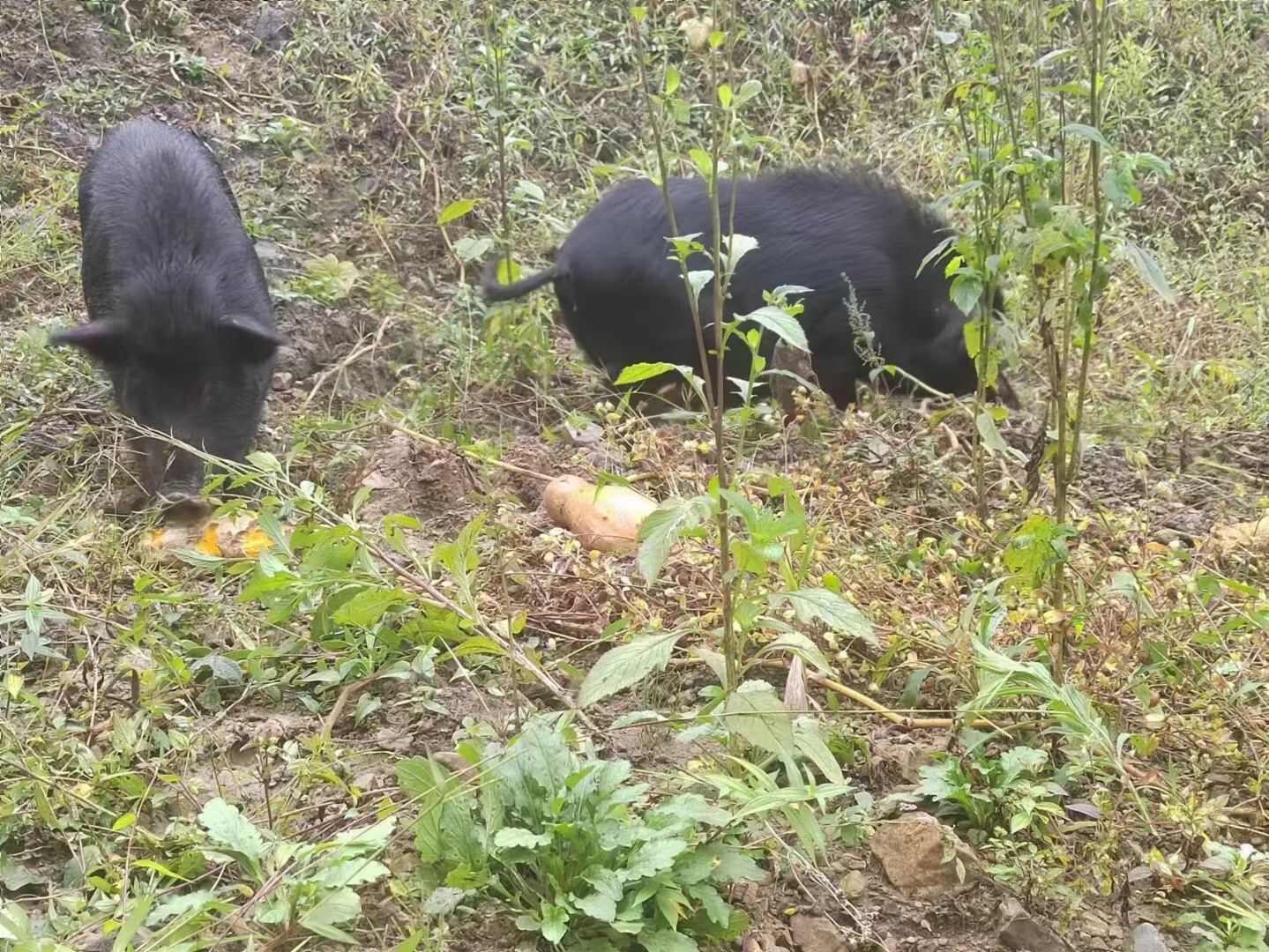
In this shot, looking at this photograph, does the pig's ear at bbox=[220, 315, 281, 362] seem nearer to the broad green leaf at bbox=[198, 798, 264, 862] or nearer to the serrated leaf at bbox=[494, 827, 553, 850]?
the broad green leaf at bbox=[198, 798, 264, 862]

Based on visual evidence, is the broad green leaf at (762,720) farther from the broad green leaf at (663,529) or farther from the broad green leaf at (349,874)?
the broad green leaf at (349,874)

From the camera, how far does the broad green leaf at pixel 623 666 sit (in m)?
1.87

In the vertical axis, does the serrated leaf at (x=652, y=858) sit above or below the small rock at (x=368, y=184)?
above

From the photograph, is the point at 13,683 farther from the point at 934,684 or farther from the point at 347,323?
the point at 347,323

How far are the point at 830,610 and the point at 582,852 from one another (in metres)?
0.56

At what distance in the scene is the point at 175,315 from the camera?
3982 mm

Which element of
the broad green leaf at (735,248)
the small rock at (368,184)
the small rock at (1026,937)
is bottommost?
the small rock at (1026,937)

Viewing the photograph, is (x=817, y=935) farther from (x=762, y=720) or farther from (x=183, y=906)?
(x=183, y=906)

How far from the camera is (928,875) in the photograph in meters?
1.96

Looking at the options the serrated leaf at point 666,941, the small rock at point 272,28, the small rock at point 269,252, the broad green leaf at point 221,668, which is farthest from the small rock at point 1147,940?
the small rock at point 272,28

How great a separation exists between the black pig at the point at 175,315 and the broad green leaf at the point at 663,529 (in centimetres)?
217

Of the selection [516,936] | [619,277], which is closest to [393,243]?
[619,277]

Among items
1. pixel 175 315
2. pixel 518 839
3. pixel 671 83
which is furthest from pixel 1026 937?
pixel 175 315

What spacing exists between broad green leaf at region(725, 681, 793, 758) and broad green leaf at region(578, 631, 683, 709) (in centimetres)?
14
